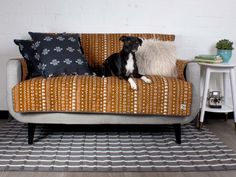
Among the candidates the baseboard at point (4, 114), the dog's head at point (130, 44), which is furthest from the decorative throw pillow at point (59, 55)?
the baseboard at point (4, 114)

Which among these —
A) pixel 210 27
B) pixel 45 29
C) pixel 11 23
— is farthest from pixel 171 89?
pixel 11 23

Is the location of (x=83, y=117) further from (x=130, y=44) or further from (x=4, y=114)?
(x=4, y=114)

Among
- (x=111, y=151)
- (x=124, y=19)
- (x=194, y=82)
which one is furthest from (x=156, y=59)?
(x=111, y=151)

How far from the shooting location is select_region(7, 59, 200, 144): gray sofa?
252 centimetres

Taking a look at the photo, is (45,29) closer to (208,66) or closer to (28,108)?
(28,108)

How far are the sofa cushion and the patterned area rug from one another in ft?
0.94

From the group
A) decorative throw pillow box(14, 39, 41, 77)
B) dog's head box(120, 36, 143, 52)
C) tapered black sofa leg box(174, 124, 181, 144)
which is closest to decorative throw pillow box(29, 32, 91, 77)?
decorative throw pillow box(14, 39, 41, 77)

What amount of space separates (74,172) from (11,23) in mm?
1966

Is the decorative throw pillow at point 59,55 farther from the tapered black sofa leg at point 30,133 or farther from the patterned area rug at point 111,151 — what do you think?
the patterned area rug at point 111,151

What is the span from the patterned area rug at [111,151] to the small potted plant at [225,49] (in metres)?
0.84

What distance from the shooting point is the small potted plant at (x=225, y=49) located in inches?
131

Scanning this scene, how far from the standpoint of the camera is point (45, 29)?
3420 millimetres

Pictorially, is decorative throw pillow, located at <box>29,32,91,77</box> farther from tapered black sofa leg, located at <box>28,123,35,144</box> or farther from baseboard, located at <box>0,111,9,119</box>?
baseboard, located at <box>0,111,9,119</box>

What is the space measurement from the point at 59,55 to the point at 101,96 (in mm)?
579
